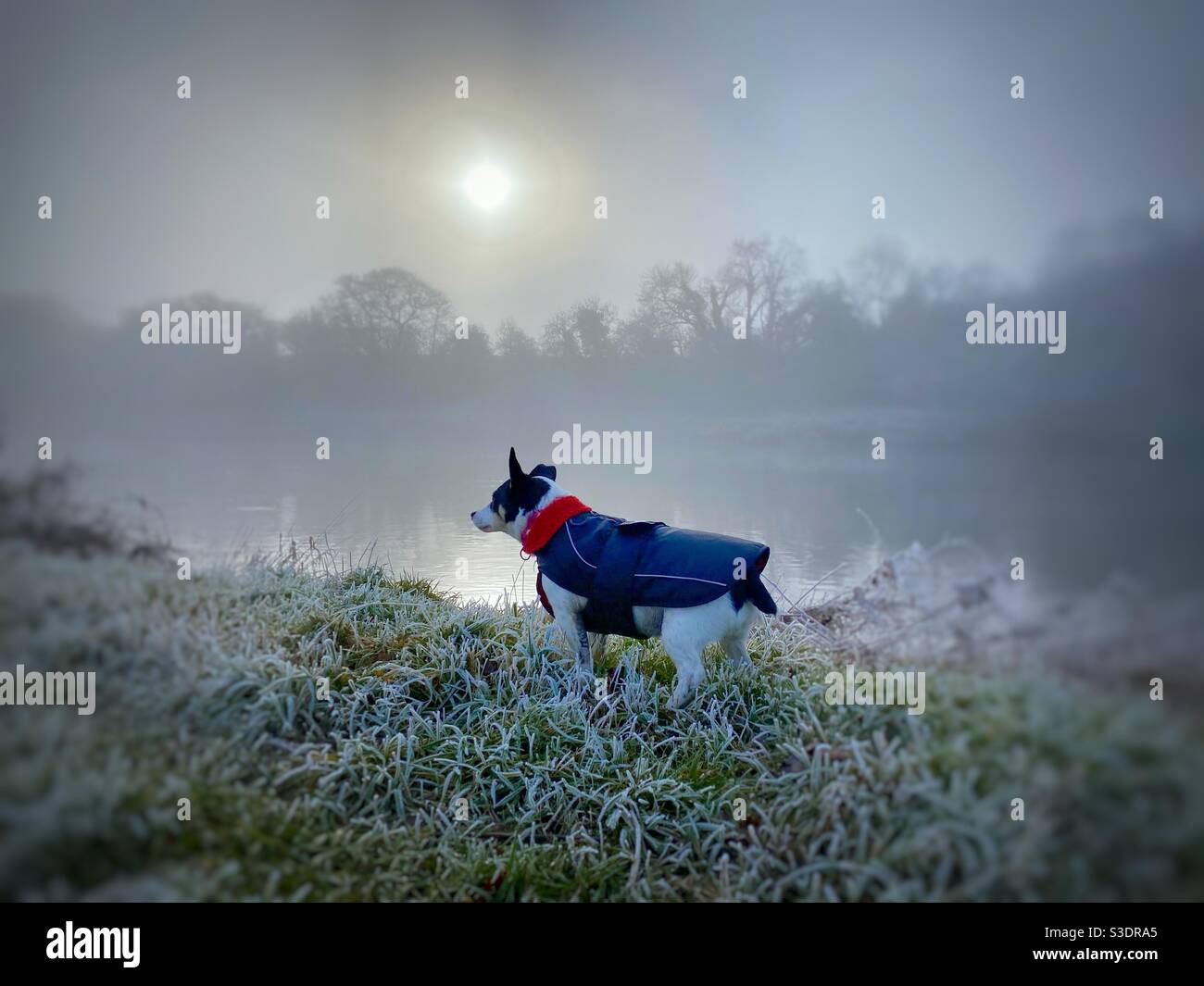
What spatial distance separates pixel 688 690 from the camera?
4.04m

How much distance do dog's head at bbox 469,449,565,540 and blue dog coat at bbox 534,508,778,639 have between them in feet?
0.80

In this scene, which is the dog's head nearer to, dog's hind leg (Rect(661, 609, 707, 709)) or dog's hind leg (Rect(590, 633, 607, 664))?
dog's hind leg (Rect(590, 633, 607, 664))

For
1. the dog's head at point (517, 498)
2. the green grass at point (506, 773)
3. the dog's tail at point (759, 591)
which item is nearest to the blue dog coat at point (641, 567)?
the dog's tail at point (759, 591)

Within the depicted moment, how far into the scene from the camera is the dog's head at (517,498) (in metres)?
4.37

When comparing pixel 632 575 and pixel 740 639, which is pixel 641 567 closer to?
pixel 632 575

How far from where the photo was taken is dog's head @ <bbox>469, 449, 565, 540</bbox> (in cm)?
437

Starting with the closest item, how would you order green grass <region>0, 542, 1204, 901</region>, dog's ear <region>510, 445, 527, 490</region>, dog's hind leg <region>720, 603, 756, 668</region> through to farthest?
1. green grass <region>0, 542, 1204, 901</region>
2. dog's hind leg <region>720, 603, 756, 668</region>
3. dog's ear <region>510, 445, 527, 490</region>

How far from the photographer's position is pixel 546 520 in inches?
169

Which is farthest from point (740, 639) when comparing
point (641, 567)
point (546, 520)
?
point (546, 520)

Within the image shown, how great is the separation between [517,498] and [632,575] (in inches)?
34.3

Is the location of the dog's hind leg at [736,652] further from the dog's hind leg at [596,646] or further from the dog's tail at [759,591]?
the dog's hind leg at [596,646]

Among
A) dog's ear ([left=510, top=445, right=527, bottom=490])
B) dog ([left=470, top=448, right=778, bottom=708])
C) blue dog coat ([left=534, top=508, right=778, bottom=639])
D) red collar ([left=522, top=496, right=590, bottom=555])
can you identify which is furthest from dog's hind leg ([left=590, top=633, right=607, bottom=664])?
dog's ear ([left=510, top=445, right=527, bottom=490])

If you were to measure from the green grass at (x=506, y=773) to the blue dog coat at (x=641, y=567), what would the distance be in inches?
20.4

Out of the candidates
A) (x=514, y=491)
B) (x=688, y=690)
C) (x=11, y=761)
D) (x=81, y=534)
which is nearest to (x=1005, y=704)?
(x=688, y=690)
